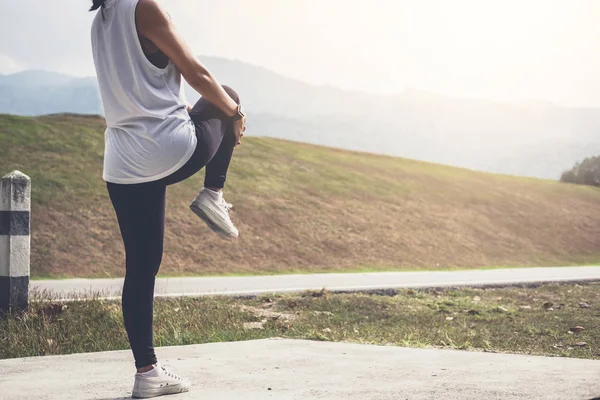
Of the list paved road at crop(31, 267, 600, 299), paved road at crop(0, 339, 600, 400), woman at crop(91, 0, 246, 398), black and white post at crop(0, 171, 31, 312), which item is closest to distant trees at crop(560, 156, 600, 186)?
paved road at crop(31, 267, 600, 299)

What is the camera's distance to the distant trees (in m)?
50.5

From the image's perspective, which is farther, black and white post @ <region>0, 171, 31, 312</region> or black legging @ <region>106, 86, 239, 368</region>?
black and white post @ <region>0, 171, 31, 312</region>

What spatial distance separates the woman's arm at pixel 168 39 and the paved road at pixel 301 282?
6.73 metres

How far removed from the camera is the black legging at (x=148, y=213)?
12.4 ft

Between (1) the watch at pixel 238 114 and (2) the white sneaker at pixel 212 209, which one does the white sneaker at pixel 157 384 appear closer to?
(2) the white sneaker at pixel 212 209

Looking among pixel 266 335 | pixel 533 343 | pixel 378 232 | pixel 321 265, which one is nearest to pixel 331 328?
pixel 266 335

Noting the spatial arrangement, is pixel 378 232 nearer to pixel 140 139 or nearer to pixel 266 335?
pixel 266 335

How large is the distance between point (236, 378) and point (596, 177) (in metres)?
50.1

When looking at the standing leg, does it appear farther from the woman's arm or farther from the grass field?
the grass field

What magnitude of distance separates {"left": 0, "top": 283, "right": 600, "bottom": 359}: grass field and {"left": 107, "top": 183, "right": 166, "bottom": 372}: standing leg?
7.85 ft

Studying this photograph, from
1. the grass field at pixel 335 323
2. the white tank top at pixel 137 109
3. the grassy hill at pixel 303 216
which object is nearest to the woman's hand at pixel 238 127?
the white tank top at pixel 137 109

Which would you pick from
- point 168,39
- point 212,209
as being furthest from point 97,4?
point 212,209

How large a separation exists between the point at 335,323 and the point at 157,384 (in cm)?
437

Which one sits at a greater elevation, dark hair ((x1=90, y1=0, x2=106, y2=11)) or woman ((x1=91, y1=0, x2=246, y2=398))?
dark hair ((x1=90, y1=0, x2=106, y2=11))
